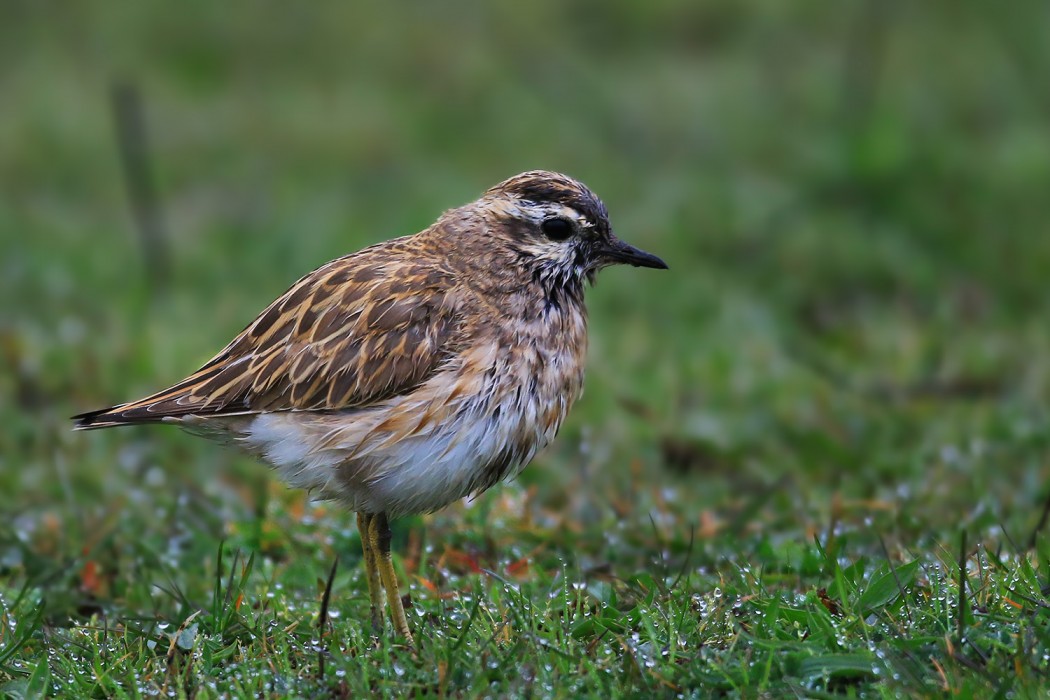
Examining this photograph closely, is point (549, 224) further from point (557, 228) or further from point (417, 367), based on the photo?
point (417, 367)

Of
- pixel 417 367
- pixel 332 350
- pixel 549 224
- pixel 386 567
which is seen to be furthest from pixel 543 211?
pixel 386 567

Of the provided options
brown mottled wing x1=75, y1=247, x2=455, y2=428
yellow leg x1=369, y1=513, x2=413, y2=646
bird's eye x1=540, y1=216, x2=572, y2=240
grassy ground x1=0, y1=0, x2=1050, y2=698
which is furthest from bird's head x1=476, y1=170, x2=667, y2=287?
grassy ground x1=0, y1=0, x2=1050, y2=698

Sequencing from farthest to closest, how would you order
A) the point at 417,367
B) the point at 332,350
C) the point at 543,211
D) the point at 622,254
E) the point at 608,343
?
the point at 608,343 < the point at 622,254 < the point at 543,211 < the point at 332,350 < the point at 417,367

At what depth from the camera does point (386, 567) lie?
561 centimetres

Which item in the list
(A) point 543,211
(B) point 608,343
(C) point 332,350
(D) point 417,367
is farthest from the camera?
(B) point 608,343

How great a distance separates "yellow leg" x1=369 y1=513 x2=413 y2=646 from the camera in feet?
17.6

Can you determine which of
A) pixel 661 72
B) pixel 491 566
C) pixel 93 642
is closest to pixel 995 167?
pixel 661 72

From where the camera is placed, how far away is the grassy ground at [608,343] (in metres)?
4.96

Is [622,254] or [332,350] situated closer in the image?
[332,350]

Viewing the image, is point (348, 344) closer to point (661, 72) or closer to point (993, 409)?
point (993, 409)

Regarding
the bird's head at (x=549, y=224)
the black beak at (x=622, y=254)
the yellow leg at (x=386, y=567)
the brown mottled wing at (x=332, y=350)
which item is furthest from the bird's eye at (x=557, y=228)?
the yellow leg at (x=386, y=567)

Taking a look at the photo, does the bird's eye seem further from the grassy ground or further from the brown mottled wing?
the grassy ground

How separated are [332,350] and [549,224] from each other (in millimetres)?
1090

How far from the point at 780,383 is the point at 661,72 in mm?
4942
